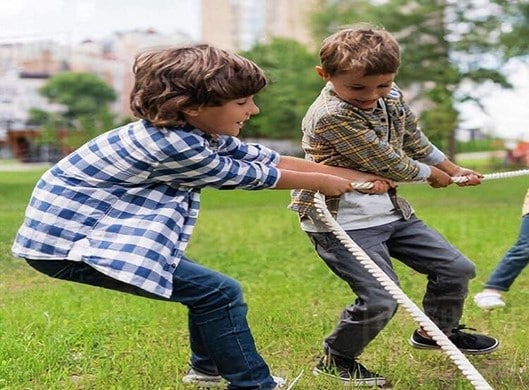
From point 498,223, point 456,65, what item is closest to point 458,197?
point 498,223

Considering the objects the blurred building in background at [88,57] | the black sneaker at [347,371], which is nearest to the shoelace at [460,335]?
the black sneaker at [347,371]

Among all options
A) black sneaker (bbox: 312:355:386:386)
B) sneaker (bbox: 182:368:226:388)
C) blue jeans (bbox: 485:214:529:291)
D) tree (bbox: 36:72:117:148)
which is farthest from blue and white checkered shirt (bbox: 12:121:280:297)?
tree (bbox: 36:72:117:148)

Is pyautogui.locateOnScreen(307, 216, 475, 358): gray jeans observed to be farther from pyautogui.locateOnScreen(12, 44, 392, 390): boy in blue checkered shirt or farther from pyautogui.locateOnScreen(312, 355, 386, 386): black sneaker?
pyautogui.locateOnScreen(12, 44, 392, 390): boy in blue checkered shirt

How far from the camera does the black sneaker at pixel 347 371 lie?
8.67 feet

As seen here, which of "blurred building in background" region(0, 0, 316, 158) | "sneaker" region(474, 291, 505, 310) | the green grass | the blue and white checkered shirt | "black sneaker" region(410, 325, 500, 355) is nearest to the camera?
the blue and white checkered shirt

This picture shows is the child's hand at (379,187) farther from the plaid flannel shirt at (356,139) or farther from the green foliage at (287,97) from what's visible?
the green foliage at (287,97)

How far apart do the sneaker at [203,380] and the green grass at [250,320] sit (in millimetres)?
36

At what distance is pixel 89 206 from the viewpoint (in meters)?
2.22

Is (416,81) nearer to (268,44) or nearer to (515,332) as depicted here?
(268,44)

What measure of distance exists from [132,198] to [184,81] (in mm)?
311

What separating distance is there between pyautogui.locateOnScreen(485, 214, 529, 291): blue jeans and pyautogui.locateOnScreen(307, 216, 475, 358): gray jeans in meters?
1.09

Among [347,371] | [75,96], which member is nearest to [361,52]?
[347,371]

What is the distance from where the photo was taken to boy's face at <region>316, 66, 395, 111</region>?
244cm

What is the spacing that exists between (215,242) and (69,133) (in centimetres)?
2061
